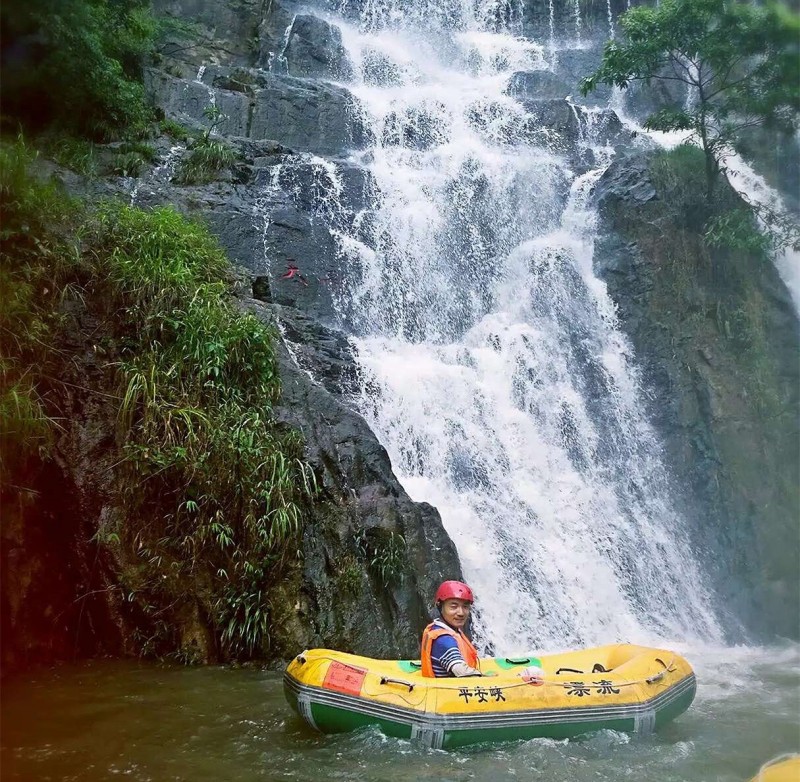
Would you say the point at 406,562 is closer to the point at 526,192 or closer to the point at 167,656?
the point at 167,656

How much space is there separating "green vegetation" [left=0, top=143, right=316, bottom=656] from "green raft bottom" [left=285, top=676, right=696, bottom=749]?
1.63 meters

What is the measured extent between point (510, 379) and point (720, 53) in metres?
6.82

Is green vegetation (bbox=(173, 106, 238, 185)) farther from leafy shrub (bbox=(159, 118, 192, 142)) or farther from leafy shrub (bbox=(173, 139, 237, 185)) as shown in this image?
leafy shrub (bbox=(159, 118, 192, 142))

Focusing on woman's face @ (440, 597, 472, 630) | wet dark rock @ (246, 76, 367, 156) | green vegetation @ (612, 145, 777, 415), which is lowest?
woman's face @ (440, 597, 472, 630)

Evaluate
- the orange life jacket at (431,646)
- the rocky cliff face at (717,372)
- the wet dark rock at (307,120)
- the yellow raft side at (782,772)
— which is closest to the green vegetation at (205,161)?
the wet dark rock at (307,120)

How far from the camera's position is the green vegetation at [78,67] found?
5922 millimetres

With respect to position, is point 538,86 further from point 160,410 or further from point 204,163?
point 160,410

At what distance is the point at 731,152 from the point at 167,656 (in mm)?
13770

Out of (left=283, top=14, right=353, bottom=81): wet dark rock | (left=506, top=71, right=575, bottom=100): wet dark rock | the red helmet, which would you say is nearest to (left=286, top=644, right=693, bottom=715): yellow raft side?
the red helmet

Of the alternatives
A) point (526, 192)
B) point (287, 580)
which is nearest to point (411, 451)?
point (287, 580)

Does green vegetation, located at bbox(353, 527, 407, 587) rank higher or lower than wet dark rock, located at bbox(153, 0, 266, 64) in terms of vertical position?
lower

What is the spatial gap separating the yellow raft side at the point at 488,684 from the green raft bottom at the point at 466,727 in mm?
97

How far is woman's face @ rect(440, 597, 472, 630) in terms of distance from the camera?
473cm

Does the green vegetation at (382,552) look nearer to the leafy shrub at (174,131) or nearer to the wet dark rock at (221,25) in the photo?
the leafy shrub at (174,131)
